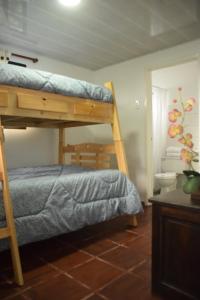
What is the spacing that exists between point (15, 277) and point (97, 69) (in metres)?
3.30

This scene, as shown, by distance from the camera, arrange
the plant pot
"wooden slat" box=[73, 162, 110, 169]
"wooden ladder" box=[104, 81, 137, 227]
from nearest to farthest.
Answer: the plant pot, "wooden ladder" box=[104, 81, 137, 227], "wooden slat" box=[73, 162, 110, 169]

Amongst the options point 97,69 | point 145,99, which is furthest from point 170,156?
point 97,69

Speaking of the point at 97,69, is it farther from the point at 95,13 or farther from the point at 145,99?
the point at 95,13

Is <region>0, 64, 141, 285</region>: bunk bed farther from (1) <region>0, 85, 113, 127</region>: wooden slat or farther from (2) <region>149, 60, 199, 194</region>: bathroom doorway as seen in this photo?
(2) <region>149, 60, 199, 194</region>: bathroom doorway

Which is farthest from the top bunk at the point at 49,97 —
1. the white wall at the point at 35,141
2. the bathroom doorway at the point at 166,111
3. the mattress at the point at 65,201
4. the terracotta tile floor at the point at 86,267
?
the bathroom doorway at the point at 166,111

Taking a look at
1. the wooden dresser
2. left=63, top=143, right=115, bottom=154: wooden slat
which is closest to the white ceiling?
left=63, top=143, right=115, bottom=154: wooden slat

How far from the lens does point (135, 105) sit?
3.49 metres

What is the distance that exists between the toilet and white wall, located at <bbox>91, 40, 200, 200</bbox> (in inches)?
24.3

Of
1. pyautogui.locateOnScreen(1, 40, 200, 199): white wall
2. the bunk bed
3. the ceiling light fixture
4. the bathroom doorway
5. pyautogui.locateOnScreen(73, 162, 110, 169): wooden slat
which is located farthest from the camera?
the bathroom doorway

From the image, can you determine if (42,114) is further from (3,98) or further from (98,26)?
(98,26)

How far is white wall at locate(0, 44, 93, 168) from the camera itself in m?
3.04

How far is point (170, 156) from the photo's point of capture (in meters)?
4.55

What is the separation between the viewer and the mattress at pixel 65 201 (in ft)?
5.47

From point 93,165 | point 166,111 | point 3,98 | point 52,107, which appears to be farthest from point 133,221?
point 166,111
